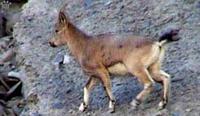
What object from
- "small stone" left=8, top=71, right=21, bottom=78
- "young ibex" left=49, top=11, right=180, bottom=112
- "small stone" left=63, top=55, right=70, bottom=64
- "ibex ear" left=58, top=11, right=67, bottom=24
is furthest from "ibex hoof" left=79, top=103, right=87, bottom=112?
"small stone" left=8, top=71, right=21, bottom=78

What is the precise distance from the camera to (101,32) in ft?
35.6

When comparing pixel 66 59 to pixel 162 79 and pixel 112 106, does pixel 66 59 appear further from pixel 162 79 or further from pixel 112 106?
pixel 162 79

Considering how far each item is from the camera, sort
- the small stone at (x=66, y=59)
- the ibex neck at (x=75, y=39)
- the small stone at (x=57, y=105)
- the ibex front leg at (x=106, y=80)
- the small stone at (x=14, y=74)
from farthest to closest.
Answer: the small stone at (x=14, y=74) < the small stone at (x=66, y=59) < the small stone at (x=57, y=105) < the ibex neck at (x=75, y=39) < the ibex front leg at (x=106, y=80)

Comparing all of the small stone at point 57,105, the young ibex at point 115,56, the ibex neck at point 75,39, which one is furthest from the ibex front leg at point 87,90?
the small stone at point 57,105

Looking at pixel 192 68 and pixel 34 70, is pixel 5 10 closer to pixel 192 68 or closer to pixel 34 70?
pixel 34 70

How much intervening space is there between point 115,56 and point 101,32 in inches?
85.9

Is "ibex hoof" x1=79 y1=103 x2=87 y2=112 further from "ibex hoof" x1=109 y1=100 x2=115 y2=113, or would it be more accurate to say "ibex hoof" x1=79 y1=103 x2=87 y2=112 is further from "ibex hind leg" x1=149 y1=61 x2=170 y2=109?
"ibex hind leg" x1=149 y1=61 x2=170 y2=109

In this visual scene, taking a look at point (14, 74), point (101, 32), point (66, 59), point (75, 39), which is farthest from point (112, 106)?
point (14, 74)

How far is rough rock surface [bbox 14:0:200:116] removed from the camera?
9148mm

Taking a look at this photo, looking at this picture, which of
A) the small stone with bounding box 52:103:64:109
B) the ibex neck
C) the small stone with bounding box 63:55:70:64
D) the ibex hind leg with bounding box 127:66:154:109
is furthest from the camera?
the small stone with bounding box 63:55:70:64

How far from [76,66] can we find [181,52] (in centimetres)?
123

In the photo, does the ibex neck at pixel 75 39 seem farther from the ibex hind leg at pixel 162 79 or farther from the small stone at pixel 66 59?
the small stone at pixel 66 59

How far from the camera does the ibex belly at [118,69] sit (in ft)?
28.3

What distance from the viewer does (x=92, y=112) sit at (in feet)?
29.9
